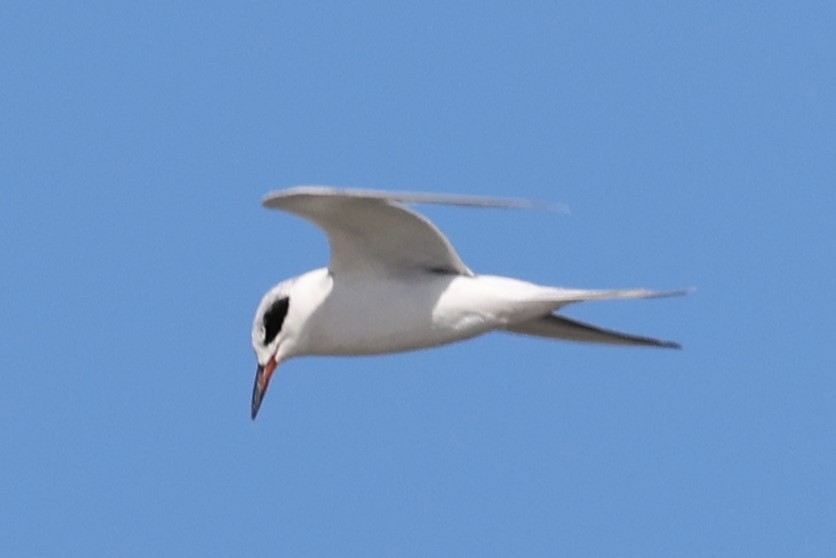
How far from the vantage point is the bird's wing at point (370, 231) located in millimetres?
12156

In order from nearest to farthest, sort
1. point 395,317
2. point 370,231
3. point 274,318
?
point 370,231, point 395,317, point 274,318

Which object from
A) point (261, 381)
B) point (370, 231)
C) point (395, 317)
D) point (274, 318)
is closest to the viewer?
point (370, 231)

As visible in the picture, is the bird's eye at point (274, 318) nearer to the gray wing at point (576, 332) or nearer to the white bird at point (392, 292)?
the white bird at point (392, 292)

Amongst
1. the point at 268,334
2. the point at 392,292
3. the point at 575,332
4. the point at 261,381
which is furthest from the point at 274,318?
the point at 575,332

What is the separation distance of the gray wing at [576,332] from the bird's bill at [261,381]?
4.76 feet

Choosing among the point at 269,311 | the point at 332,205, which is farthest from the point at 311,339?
the point at 332,205

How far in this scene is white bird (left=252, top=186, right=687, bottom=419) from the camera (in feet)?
40.9

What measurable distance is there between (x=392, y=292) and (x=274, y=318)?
3.35 feet

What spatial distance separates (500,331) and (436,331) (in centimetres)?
48

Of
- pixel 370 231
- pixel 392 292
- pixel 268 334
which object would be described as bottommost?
pixel 268 334

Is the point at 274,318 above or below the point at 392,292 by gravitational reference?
below

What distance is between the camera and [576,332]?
1371 cm

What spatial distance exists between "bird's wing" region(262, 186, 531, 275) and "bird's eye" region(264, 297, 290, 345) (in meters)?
0.57

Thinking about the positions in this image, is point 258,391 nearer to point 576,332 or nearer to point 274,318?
point 274,318
